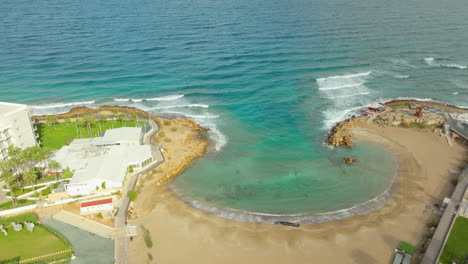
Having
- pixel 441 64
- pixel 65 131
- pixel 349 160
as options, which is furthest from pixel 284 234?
pixel 441 64

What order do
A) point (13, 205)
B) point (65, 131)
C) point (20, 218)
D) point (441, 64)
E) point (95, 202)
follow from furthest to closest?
point (441, 64), point (65, 131), point (13, 205), point (95, 202), point (20, 218)

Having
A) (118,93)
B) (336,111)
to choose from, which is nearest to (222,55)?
(118,93)

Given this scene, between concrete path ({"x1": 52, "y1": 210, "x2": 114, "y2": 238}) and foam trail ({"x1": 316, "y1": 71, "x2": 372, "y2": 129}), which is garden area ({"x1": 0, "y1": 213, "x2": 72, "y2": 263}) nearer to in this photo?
concrete path ({"x1": 52, "y1": 210, "x2": 114, "y2": 238})

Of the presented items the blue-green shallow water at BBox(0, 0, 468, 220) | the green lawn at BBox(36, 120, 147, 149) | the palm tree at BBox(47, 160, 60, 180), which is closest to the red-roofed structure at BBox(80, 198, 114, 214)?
the palm tree at BBox(47, 160, 60, 180)

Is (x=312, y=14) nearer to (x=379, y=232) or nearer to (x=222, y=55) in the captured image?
(x=222, y=55)

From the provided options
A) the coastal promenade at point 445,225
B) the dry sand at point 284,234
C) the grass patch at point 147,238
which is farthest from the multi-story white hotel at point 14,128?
the coastal promenade at point 445,225

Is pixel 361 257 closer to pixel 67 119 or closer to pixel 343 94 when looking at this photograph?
pixel 343 94
